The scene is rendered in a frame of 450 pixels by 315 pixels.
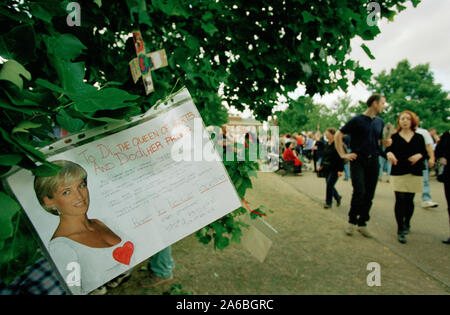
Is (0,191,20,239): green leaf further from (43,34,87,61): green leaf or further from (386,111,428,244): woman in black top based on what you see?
(386,111,428,244): woman in black top

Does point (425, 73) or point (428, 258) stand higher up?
point (425, 73)

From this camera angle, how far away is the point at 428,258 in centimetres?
346

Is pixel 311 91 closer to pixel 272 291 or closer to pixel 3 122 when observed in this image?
pixel 3 122

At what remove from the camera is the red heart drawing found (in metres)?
0.89

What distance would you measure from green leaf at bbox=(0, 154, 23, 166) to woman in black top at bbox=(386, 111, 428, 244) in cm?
471

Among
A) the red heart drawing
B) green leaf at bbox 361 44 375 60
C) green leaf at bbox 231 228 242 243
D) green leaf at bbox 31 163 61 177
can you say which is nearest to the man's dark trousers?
green leaf at bbox 361 44 375 60

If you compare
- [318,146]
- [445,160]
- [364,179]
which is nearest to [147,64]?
[364,179]

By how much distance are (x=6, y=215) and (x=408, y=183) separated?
15.6 ft

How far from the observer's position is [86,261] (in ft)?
2.78

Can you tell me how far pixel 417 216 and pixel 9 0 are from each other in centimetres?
662

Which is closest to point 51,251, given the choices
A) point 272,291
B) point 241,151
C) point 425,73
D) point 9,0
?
point 9,0

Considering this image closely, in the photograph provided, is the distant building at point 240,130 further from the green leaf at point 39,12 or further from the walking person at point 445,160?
the walking person at point 445,160
